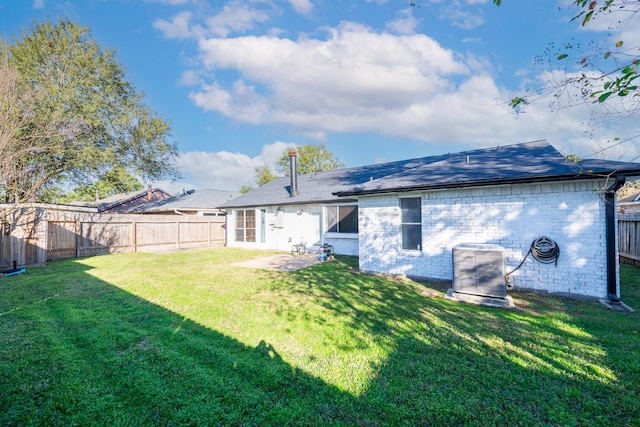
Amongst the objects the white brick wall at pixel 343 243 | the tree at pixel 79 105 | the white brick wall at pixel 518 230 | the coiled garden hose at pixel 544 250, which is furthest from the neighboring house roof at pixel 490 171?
the tree at pixel 79 105

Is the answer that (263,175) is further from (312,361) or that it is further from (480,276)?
(312,361)

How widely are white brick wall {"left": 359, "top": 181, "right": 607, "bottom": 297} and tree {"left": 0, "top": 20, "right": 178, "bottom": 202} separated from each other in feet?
51.9

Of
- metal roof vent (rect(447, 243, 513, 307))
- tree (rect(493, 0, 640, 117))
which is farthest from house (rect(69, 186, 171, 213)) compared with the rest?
tree (rect(493, 0, 640, 117))

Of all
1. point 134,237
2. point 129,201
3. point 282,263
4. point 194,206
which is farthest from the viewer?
point 129,201

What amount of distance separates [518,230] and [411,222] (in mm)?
2424

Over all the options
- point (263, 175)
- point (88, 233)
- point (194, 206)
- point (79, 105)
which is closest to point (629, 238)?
point (88, 233)

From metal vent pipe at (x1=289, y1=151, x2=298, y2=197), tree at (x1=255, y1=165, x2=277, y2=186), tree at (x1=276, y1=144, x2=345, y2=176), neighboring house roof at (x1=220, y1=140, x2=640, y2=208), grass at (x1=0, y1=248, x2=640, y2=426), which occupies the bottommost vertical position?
grass at (x1=0, y1=248, x2=640, y2=426)

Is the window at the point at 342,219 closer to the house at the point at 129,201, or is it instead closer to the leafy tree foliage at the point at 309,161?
the house at the point at 129,201

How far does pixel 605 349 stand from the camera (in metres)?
3.36

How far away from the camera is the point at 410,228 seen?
303 inches

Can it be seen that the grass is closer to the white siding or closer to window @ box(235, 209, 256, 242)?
the white siding

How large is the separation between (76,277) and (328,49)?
12.5 meters

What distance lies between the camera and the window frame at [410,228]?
7.56 metres

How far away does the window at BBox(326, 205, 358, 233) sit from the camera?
11.8 m
